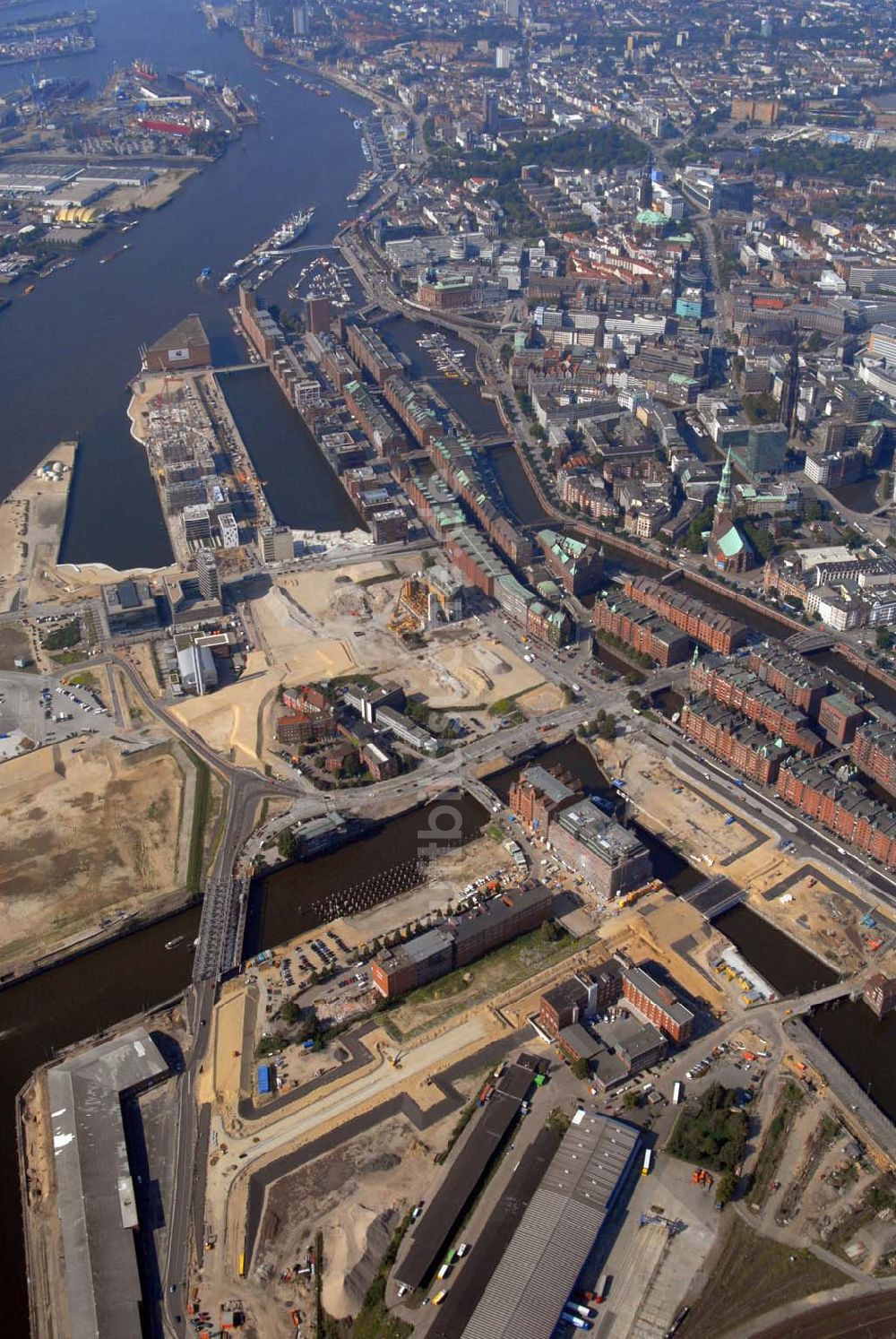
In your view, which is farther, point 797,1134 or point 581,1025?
point 581,1025

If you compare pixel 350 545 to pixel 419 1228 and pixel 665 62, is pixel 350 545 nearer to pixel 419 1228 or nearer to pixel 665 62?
pixel 419 1228

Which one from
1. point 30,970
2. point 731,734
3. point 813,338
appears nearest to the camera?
point 30,970

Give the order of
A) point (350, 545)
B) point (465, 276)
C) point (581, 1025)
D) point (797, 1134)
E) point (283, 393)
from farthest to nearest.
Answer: point (465, 276), point (283, 393), point (350, 545), point (581, 1025), point (797, 1134)

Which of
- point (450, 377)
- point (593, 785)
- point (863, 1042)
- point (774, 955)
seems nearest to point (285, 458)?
point (450, 377)

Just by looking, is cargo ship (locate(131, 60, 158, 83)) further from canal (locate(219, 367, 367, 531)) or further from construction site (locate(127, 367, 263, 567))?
canal (locate(219, 367, 367, 531))

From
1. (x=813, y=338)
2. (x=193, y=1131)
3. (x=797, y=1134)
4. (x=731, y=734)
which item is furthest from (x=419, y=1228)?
(x=813, y=338)

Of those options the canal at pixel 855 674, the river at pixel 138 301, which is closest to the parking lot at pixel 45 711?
the river at pixel 138 301
